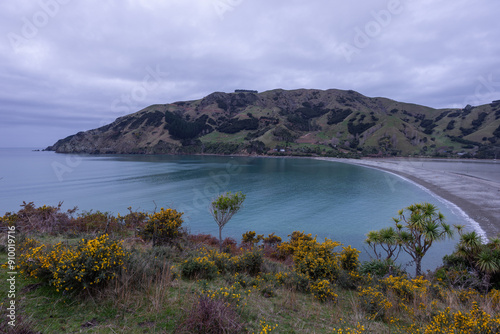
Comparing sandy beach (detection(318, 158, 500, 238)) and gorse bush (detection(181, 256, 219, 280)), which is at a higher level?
gorse bush (detection(181, 256, 219, 280))

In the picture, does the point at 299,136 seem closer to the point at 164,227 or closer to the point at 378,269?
the point at 378,269

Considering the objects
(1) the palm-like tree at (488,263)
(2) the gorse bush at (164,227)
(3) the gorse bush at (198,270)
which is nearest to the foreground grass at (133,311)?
(3) the gorse bush at (198,270)

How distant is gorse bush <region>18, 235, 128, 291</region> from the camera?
199 inches

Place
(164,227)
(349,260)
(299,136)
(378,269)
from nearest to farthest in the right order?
1. (349,260)
2. (378,269)
3. (164,227)
4. (299,136)

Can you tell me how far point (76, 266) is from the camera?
16.8ft

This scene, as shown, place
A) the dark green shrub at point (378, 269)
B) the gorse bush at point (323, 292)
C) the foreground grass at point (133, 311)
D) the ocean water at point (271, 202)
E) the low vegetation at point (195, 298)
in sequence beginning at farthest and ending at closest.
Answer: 1. the ocean water at point (271, 202)
2. the dark green shrub at point (378, 269)
3. the gorse bush at point (323, 292)
4. the low vegetation at point (195, 298)
5. the foreground grass at point (133, 311)

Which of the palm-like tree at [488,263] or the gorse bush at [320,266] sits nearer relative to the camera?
the gorse bush at [320,266]

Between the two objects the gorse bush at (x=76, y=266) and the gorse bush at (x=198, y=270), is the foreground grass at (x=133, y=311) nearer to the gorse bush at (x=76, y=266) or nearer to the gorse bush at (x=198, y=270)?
the gorse bush at (x=76, y=266)

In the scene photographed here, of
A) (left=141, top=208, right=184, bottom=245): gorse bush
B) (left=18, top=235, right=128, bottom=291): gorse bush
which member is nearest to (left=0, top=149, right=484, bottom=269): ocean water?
(left=141, top=208, right=184, bottom=245): gorse bush

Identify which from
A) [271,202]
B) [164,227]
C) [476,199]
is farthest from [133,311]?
[476,199]

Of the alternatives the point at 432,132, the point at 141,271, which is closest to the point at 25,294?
the point at 141,271

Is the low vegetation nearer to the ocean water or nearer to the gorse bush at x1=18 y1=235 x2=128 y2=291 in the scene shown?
the gorse bush at x1=18 y1=235 x2=128 y2=291

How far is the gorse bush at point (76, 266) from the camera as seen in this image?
199 inches

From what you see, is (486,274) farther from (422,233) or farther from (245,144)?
(245,144)
